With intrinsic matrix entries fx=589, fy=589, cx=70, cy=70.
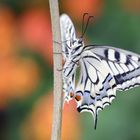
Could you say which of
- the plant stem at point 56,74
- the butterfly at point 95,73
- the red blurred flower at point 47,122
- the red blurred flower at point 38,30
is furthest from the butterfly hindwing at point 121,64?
the red blurred flower at point 38,30

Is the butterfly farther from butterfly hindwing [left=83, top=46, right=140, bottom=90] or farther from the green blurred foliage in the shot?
the green blurred foliage

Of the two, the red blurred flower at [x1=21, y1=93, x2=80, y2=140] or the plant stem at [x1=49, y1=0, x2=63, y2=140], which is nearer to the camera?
the plant stem at [x1=49, y1=0, x2=63, y2=140]

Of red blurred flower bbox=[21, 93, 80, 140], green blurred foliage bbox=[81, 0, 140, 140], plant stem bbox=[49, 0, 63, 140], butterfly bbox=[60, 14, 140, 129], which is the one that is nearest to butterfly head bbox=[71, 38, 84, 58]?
butterfly bbox=[60, 14, 140, 129]

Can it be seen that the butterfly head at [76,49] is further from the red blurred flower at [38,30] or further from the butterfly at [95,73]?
the red blurred flower at [38,30]

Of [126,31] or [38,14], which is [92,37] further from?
[38,14]

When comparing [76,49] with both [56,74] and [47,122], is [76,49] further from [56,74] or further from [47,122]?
[47,122]

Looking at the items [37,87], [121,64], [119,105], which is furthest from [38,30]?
[121,64]
